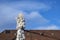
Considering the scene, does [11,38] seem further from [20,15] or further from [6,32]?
[20,15]

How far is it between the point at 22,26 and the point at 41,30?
2369 cm

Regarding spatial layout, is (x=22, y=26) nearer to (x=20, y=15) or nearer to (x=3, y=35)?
(x=20, y=15)

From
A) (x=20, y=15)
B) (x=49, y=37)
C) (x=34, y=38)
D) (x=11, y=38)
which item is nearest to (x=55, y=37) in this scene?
(x=49, y=37)

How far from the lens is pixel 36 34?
3475cm

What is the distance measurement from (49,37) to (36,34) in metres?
2.08

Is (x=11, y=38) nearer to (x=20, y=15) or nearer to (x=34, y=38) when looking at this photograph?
(x=34, y=38)

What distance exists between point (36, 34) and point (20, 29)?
22783 mm

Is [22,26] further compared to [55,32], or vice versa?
[55,32]

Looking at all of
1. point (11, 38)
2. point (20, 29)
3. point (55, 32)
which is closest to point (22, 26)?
point (20, 29)

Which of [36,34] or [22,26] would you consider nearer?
[22,26]

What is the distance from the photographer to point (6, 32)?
3478 centimetres

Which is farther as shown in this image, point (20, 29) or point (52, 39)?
point (52, 39)

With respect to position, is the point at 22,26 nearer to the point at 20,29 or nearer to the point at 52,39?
the point at 20,29

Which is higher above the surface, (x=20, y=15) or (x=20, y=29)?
(x=20, y=15)
